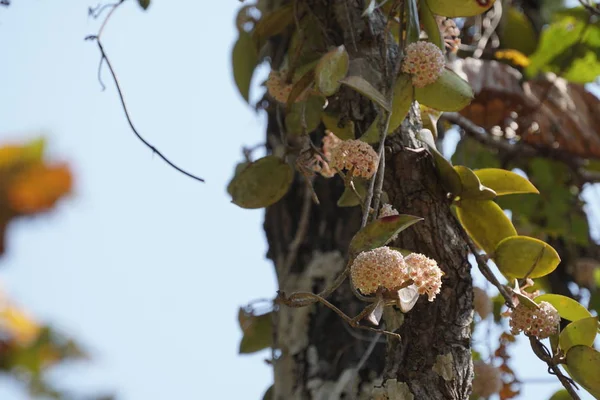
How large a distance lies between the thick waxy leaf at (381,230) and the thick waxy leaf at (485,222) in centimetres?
27

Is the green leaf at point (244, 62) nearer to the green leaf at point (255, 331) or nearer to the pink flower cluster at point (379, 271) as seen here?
the green leaf at point (255, 331)

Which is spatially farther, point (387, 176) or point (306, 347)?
point (306, 347)

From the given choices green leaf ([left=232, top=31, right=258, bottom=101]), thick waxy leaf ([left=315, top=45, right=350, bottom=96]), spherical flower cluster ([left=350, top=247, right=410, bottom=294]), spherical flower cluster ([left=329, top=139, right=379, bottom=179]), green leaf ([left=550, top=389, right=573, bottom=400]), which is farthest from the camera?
green leaf ([left=232, top=31, right=258, bottom=101])

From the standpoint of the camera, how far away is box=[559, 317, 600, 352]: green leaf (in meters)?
0.84

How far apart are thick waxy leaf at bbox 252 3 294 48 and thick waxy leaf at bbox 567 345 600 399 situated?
0.66 meters

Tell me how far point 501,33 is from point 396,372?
1297mm

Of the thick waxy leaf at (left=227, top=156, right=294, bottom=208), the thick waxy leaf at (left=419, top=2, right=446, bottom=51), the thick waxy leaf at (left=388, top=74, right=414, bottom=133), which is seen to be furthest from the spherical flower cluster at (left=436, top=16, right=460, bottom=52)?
the thick waxy leaf at (left=227, top=156, right=294, bottom=208)

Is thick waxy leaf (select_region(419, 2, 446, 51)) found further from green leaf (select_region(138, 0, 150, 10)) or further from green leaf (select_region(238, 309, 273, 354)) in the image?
green leaf (select_region(238, 309, 273, 354))

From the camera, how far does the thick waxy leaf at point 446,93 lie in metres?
0.91

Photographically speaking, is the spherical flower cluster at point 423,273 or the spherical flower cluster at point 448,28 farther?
the spherical flower cluster at point 448,28

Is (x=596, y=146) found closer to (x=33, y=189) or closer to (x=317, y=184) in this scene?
(x=317, y=184)

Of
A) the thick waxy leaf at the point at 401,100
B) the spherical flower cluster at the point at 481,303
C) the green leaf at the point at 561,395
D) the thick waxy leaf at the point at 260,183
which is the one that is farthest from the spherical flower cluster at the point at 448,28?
the green leaf at the point at 561,395

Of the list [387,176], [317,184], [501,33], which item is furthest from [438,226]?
[501,33]

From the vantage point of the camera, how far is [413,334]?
88 centimetres
